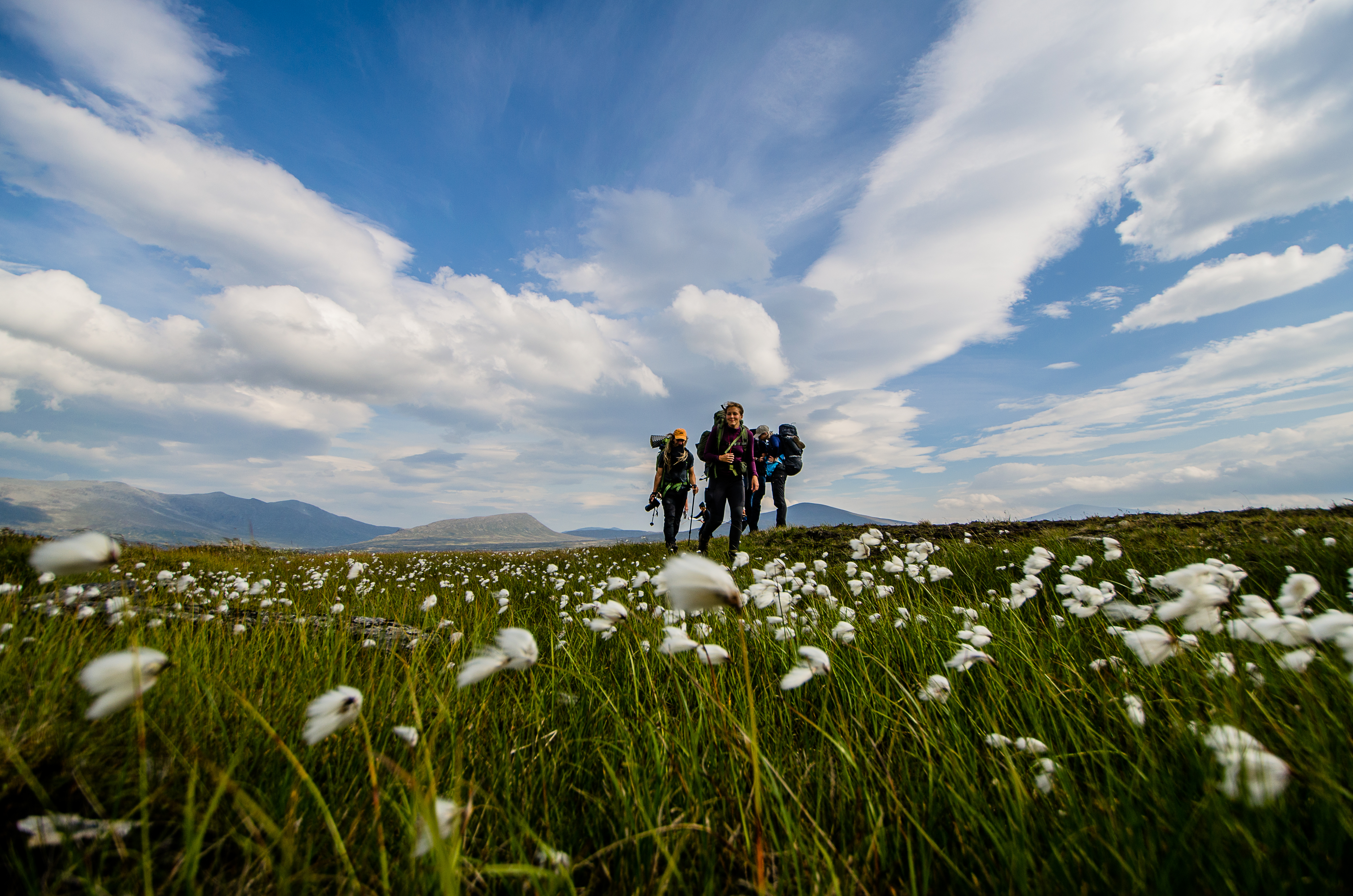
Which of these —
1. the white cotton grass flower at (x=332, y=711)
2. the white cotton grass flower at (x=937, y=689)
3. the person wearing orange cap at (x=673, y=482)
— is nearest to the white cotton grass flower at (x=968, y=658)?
the white cotton grass flower at (x=937, y=689)

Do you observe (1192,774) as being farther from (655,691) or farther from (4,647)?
(4,647)

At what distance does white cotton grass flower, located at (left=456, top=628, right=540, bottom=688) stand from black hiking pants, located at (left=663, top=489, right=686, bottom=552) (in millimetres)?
11656

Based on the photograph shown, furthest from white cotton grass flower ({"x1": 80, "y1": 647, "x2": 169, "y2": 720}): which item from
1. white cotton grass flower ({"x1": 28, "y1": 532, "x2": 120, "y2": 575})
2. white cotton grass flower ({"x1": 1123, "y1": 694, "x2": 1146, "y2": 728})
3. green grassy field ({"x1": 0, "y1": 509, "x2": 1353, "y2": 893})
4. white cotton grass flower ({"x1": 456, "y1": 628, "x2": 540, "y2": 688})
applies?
white cotton grass flower ({"x1": 1123, "y1": 694, "x2": 1146, "y2": 728})

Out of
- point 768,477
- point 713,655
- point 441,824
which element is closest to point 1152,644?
point 713,655

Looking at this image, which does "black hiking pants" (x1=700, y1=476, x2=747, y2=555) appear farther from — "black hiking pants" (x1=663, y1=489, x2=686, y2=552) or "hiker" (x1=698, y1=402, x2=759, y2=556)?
"black hiking pants" (x1=663, y1=489, x2=686, y2=552)

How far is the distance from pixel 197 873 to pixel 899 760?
2642 mm

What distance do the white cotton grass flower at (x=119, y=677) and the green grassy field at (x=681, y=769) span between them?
0.21m

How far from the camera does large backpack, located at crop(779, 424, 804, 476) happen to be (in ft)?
57.7

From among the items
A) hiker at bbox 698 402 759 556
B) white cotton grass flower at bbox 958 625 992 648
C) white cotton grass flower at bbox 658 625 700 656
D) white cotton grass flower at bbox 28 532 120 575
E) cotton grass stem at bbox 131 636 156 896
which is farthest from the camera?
hiker at bbox 698 402 759 556

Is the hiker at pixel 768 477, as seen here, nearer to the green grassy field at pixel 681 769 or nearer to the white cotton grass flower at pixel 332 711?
the green grassy field at pixel 681 769

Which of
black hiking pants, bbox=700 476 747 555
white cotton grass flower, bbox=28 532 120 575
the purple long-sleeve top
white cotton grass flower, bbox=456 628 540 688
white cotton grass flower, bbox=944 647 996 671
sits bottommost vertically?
white cotton grass flower, bbox=944 647 996 671

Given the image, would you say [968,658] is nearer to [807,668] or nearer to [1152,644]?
[1152,644]

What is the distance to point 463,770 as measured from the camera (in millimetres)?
2400

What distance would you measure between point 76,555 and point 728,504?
33.9 ft
